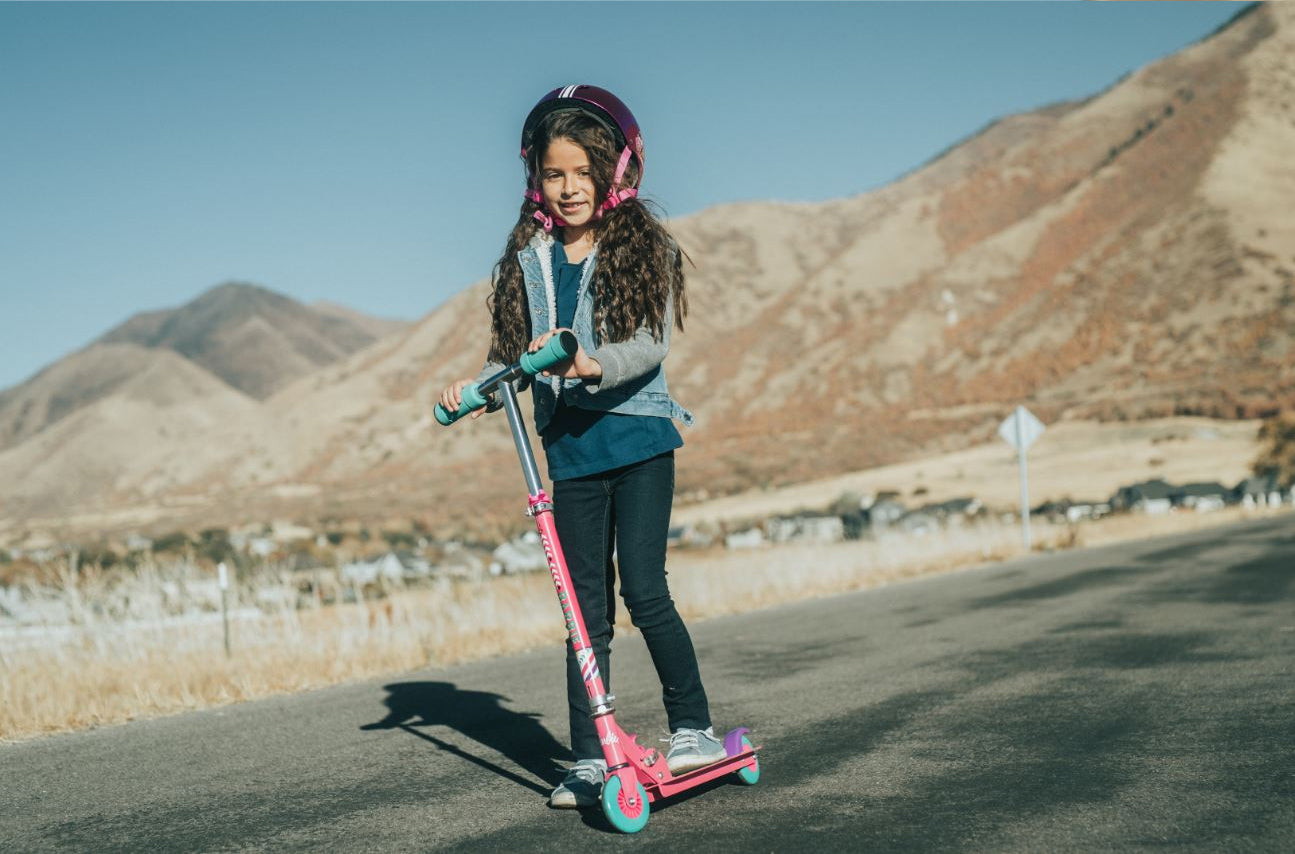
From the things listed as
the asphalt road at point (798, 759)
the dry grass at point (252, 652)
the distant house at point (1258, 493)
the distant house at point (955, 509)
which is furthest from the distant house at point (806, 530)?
the asphalt road at point (798, 759)

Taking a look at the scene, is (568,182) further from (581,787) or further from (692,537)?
(692,537)

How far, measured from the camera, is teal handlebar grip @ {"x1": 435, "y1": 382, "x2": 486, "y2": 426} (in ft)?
12.6

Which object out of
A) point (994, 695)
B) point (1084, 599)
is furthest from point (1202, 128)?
point (994, 695)

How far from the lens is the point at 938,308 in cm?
8375

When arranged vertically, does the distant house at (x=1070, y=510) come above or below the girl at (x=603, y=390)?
below

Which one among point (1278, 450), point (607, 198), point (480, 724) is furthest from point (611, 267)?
point (1278, 450)

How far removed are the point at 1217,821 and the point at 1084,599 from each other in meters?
8.61

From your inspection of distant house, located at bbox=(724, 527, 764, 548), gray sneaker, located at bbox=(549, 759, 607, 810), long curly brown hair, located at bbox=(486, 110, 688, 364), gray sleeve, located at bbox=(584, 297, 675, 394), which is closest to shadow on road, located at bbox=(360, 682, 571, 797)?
gray sneaker, located at bbox=(549, 759, 607, 810)

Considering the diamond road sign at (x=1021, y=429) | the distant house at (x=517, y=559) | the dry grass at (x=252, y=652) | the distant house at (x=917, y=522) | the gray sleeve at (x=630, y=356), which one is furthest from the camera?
the distant house at (x=917, y=522)

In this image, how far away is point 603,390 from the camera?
3869 mm

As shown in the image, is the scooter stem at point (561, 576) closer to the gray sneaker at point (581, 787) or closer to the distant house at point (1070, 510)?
the gray sneaker at point (581, 787)

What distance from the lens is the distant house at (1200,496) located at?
3412cm

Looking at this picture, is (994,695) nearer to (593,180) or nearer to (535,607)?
(593,180)

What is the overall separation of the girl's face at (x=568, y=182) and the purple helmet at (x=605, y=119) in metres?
0.05
